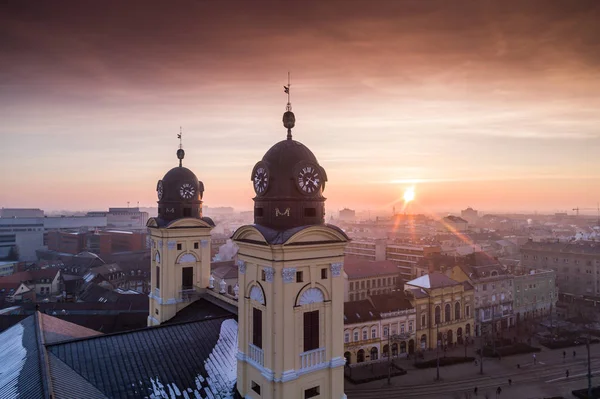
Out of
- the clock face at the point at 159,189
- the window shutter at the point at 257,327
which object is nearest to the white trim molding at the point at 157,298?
the clock face at the point at 159,189

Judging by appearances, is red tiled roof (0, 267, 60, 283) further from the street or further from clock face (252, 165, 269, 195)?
clock face (252, 165, 269, 195)

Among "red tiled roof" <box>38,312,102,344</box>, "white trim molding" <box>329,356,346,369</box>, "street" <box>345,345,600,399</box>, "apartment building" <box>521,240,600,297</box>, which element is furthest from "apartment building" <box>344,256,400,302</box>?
"white trim molding" <box>329,356,346,369</box>

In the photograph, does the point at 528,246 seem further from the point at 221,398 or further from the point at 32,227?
the point at 32,227

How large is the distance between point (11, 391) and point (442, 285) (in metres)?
66.6

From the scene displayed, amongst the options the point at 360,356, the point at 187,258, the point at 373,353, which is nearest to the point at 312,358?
the point at 187,258

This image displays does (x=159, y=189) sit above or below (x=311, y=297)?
above

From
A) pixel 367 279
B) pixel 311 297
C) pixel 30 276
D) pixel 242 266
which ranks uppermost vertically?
pixel 242 266

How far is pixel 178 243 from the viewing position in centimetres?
3850

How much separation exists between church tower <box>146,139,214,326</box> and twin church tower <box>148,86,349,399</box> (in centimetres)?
1643

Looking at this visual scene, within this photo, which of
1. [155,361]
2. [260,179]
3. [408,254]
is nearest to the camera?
[260,179]

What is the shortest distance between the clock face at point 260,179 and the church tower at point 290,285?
52mm

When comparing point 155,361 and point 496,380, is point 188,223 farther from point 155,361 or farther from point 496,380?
point 496,380

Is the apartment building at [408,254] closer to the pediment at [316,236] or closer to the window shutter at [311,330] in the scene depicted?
the window shutter at [311,330]

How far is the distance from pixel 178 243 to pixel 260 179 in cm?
1864
